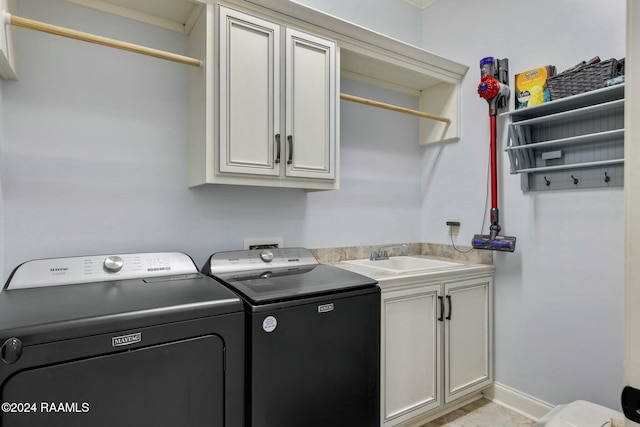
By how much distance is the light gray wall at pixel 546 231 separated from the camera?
72.1 inches

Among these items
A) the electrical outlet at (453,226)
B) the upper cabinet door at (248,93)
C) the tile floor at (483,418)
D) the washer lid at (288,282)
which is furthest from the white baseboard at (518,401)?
the upper cabinet door at (248,93)

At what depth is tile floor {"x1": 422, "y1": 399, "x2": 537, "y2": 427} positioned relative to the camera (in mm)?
2055

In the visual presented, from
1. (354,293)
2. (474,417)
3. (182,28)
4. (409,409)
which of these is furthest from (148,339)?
(474,417)

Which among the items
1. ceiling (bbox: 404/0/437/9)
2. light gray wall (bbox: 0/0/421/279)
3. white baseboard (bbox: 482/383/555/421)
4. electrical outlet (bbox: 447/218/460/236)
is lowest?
white baseboard (bbox: 482/383/555/421)

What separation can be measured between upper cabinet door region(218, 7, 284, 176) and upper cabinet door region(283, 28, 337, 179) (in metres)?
0.07

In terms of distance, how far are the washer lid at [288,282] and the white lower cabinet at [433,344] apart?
0.28 metres

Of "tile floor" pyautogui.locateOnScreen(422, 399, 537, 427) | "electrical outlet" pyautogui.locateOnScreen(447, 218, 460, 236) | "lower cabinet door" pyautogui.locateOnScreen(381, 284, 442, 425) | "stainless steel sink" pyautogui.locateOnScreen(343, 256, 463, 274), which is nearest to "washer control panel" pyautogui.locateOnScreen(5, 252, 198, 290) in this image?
"lower cabinet door" pyautogui.locateOnScreen(381, 284, 442, 425)

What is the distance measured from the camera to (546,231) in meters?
2.08

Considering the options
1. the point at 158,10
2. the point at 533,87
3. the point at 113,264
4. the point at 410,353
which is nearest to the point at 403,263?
the point at 410,353

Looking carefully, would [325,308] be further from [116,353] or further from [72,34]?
[72,34]

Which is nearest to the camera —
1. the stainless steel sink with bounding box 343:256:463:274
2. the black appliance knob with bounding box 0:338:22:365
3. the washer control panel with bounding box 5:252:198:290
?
the black appliance knob with bounding box 0:338:22:365

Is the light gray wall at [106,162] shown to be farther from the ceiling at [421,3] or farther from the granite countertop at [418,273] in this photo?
the ceiling at [421,3]

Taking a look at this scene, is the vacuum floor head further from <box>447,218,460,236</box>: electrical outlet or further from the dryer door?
the dryer door

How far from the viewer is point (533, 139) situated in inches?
83.8
